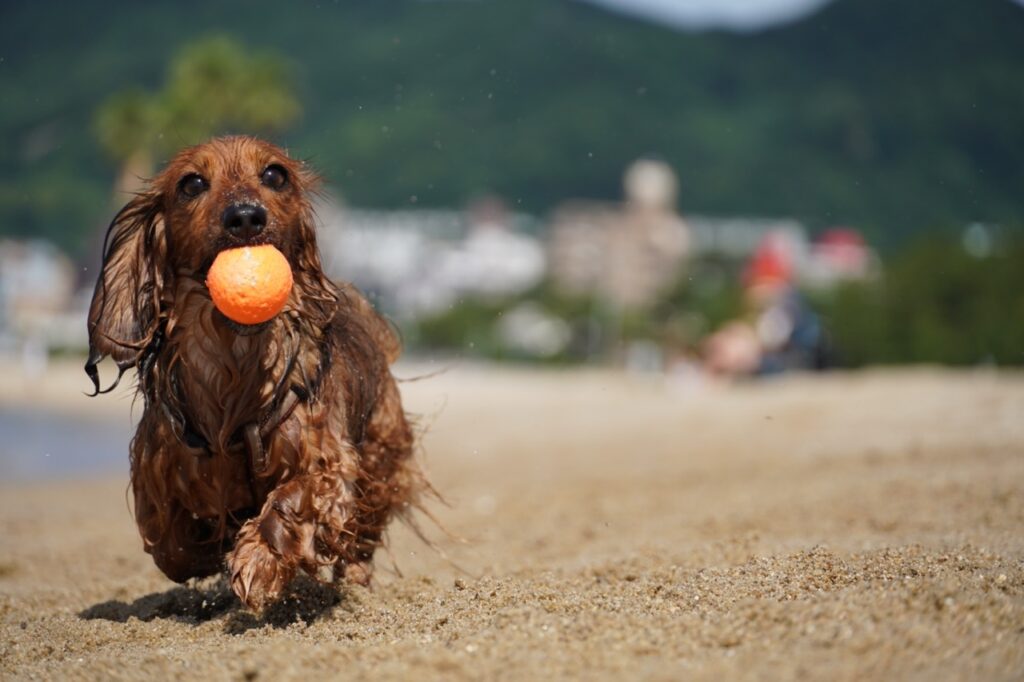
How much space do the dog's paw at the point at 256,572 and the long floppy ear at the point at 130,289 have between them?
0.72 meters

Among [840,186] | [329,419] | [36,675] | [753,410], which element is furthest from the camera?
[840,186]

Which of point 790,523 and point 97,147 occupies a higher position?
point 97,147

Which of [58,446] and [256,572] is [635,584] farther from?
[58,446]

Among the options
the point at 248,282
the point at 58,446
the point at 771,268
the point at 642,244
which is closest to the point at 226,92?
the point at 58,446

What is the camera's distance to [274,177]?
4.13 m

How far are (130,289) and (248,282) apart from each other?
2.02 feet

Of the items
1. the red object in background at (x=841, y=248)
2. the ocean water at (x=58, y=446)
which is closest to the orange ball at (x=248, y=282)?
the ocean water at (x=58, y=446)

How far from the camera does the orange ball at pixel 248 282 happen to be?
3.84 m

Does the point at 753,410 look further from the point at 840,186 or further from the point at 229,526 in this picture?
the point at 840,186

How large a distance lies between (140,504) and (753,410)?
41.4ft

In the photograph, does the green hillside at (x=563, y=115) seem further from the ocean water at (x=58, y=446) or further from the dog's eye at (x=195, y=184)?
the dog's eye at (x=195, y=184)

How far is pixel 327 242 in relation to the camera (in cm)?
491

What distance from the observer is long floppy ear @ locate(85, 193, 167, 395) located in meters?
4.15

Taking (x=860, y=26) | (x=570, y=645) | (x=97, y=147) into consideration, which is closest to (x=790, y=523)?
(x=570, y=645)
